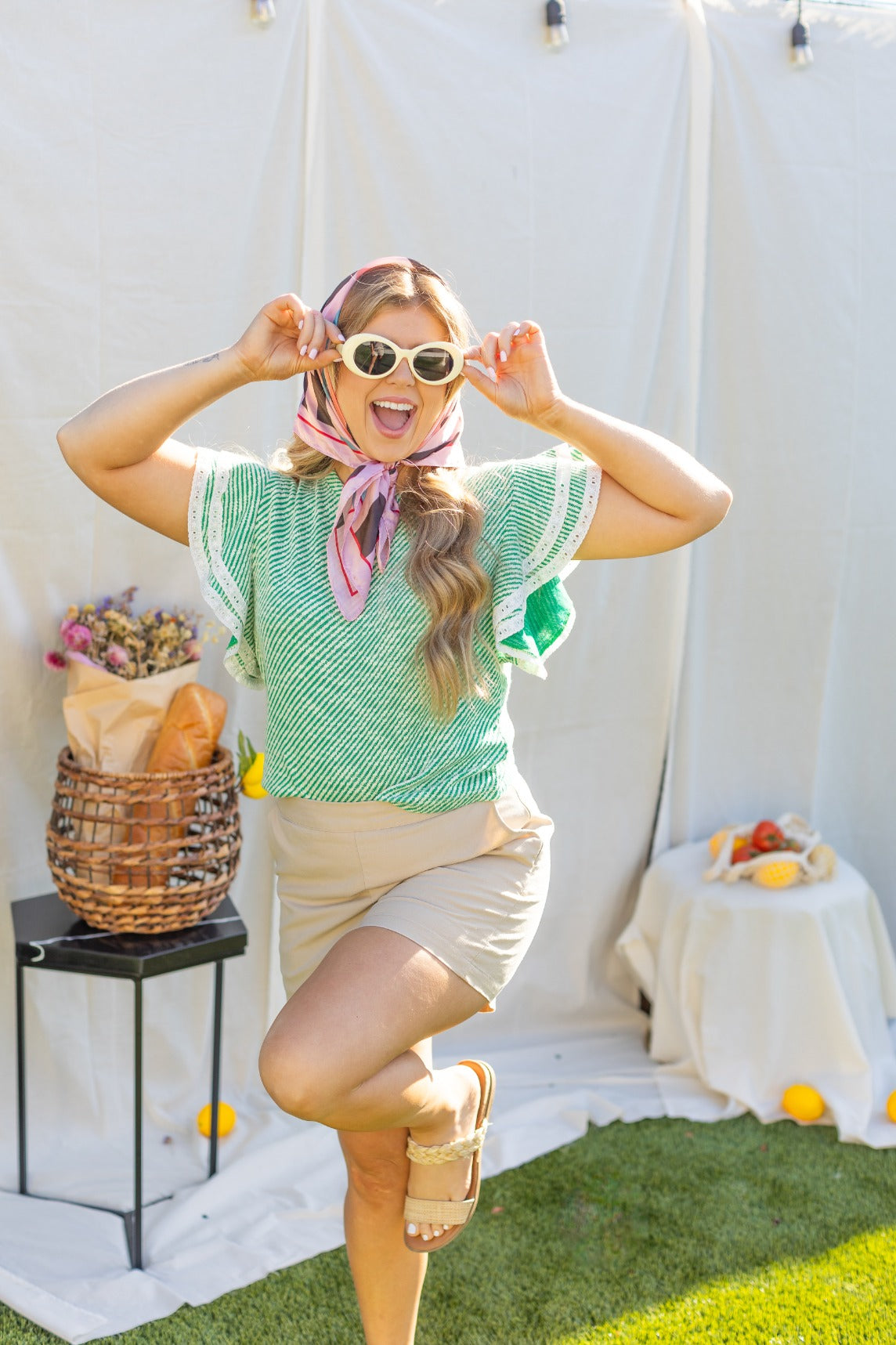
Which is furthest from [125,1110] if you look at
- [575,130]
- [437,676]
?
[575,130]

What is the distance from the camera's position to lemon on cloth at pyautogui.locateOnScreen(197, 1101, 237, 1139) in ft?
10.0

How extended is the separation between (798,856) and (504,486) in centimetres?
167

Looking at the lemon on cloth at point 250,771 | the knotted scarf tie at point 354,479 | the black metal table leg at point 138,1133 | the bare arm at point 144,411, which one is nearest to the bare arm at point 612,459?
the knotted scarf tie at point 354,479

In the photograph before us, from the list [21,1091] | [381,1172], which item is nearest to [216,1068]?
[21,1091]

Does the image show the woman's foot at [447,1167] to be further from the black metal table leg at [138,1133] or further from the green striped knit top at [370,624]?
the black metal table leg at [138,1133]

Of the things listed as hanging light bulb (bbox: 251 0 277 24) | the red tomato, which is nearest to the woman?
hanging light bulb (bbox: 251 0 277 24)

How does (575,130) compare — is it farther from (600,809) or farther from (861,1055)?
(861,1055)

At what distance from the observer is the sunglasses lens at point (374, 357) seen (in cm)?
195

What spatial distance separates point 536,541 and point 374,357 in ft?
1.28

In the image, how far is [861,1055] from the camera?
Answer: 3.25 m

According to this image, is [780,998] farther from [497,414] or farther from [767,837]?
[497,414]

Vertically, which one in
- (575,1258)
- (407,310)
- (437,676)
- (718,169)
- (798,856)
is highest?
(718,169)

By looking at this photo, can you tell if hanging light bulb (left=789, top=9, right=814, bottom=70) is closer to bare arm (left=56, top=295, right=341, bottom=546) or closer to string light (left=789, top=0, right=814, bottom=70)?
string light (left=789, top=0, right=814, bottom=70)

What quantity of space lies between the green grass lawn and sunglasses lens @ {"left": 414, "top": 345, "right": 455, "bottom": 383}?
1714 mm
